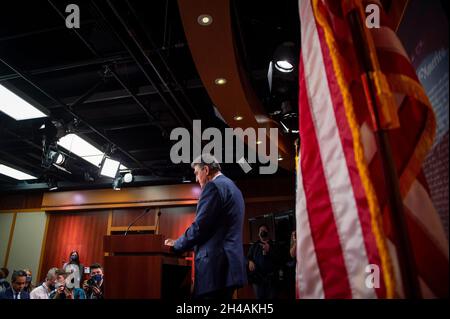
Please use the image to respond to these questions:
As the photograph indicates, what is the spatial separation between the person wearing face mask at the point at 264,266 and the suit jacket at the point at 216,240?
264cm

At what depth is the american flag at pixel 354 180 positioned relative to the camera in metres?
0.66

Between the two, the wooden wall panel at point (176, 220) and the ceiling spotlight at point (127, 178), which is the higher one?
the ceiling spotlight at point (127, 178)

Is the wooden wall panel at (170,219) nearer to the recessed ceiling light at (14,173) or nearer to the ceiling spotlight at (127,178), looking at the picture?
the ceiling spotlight at (127,178)

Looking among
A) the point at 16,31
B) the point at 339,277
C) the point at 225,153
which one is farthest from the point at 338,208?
the point at 225,153

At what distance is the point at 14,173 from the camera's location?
7945mm

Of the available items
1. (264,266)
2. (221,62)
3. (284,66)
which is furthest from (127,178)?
(284,66)

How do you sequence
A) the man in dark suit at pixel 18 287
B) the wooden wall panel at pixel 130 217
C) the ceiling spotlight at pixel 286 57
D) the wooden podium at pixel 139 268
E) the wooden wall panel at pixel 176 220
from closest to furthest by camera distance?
the wooden podium at pixel 139 268 → the ceiling spotlight at pixel 286 57 → the man in dark suit at pixel 18 287 → the wooden wall panel at pixel 176 220 → the wooden wall panel at pixel 130 217

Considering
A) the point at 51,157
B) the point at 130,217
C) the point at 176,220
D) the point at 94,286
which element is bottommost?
the point at 94,286

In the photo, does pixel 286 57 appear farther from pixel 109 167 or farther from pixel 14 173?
pixel 14 173

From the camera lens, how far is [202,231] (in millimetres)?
2047

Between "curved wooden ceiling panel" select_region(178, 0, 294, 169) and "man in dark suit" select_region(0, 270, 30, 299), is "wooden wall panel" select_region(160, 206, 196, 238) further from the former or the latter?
"curved wooden ceiling panel" select_region(178, 0, 294, 169)

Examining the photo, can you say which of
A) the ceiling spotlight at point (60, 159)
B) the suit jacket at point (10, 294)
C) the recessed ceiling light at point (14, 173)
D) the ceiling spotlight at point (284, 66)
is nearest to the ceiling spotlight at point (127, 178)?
the ceiling spotlight at point (60, 159)

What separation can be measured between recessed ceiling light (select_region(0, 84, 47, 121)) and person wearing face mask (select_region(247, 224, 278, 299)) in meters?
3.78

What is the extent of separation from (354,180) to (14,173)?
9039 mm
